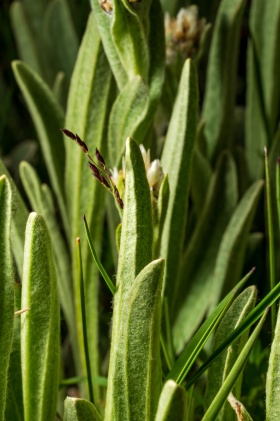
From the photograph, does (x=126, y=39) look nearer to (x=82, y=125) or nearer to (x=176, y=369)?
(x=82, y=125)

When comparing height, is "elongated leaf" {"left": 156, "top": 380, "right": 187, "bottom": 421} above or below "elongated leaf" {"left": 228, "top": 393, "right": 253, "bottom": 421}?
above

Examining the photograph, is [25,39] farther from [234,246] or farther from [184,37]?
[234,246]

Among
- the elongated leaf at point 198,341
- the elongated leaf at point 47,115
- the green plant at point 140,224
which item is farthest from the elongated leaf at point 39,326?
the elongated leaf at point 47,115

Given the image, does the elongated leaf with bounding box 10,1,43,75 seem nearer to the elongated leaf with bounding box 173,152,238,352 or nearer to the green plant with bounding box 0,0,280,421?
the green plant with bounding box 0,0,280,421

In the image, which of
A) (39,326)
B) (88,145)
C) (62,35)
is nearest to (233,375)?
(39,326)

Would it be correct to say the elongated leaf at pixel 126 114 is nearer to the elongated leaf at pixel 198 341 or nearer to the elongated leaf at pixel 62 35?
the elongated leaf at pixel 198 341

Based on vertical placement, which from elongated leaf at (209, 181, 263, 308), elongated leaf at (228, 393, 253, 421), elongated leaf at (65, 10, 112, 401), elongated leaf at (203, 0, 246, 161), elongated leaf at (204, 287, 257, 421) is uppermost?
elongated leaf at (203, 0, 246, 161)

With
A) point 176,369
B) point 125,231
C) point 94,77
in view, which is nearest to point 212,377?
point 176,369

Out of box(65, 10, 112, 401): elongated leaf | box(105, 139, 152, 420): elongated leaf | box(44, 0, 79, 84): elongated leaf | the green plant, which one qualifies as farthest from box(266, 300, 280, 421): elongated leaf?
box(44, 0, 79, 84): elongated leaf
